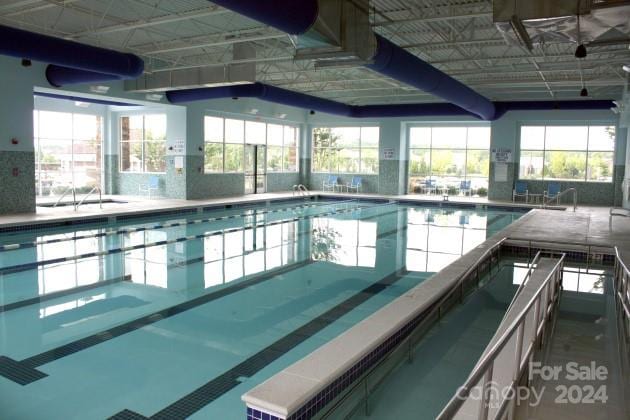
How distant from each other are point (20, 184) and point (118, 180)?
6.11 metres

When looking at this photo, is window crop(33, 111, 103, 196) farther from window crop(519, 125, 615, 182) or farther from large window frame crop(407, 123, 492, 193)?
window crop(519, 125, 615, 182)

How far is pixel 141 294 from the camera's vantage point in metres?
5.75

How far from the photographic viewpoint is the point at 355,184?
1961cm

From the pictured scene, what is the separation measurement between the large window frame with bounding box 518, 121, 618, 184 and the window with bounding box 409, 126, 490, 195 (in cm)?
139

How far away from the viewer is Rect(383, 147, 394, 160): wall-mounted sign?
1878 cm

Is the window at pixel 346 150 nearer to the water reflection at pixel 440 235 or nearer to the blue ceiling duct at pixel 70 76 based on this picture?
the water reflection at pixel 440 235

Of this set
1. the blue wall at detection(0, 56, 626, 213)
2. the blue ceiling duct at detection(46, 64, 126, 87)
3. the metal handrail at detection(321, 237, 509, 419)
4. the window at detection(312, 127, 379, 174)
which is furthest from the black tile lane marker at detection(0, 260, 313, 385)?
the window at detection(312, 127, 379, 174)

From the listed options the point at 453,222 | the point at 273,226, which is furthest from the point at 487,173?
the point at 273,226

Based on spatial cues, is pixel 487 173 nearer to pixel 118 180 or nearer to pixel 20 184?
pixel 118 180

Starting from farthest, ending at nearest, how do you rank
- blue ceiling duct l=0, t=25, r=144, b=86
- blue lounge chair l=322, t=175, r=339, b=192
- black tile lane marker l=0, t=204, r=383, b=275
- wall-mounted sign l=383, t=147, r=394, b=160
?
blue lounge chair l=322, t=175, r=339, b=192 → wall-mounted sign l=383, t=147, r=394, b=160 → blue ceiling duct l=0, t=25, r=144, b=86 → black tile lane marker l=0, t=204, r=383, b=275

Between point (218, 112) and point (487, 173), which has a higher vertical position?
point (218, 112)

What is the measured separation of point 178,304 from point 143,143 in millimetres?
12159

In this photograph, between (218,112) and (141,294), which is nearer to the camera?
(141,294)

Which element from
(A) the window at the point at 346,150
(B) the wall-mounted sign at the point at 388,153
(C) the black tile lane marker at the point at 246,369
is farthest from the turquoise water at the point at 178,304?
(A) the window at the point at 346,150
